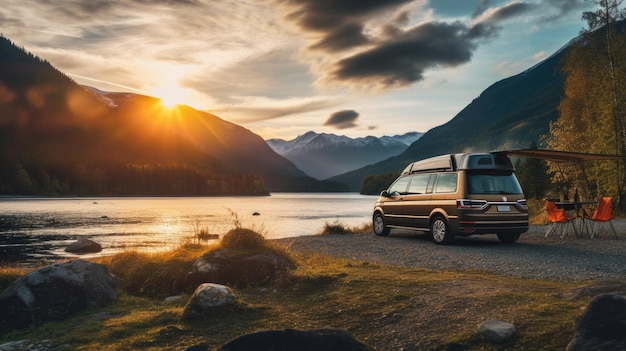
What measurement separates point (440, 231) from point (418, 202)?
5.21ft

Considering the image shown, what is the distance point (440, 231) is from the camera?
55.8ft

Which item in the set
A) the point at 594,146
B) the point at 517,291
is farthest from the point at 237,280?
the point at 594,146

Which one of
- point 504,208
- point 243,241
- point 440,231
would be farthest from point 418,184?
point 243,241

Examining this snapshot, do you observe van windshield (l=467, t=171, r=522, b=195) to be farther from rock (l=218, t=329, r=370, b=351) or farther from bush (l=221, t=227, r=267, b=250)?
rock (l=218, t=329, r=370, b=351)

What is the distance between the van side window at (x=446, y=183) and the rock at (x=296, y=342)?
11.7 m

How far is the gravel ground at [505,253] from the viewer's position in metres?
11.0

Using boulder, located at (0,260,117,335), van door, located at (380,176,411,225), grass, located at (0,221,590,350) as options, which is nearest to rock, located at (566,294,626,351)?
grass, located at (0,221,590,350)

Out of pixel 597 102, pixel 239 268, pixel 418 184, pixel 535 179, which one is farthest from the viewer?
pixel 535 179

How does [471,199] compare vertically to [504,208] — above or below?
above

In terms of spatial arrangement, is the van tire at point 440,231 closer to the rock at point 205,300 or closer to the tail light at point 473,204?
the tail light at point 473,204

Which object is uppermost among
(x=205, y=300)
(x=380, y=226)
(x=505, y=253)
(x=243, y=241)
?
(x=243, y=241)

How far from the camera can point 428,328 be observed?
650 centimetres

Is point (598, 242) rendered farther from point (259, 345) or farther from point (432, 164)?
point (259, 345)

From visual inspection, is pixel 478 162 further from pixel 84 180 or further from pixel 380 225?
pixel 84 180
